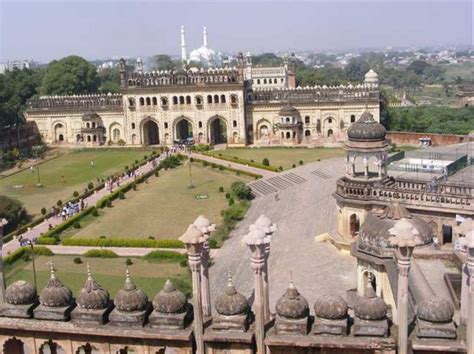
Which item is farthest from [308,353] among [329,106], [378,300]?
Result: [329,106]

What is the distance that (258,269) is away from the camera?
8.20m

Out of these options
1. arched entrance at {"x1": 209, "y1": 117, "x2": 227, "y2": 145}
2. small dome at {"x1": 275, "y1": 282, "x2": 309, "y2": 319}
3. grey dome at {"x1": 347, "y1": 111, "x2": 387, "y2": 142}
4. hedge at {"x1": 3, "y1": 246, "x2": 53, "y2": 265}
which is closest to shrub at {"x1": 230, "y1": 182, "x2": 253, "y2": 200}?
grey dome at {"x1": 347, "y1": 111, "x2": 387, "y2": 142}

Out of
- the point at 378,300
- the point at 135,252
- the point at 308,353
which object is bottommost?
the point at 135,252

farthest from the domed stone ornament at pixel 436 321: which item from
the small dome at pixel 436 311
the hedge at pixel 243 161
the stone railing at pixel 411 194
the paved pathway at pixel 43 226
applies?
the hedge at pixel 243 161

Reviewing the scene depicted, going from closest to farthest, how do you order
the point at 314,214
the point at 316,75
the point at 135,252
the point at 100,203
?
the point at 135,252
the point at 314,214
the point at 100,203
the point at 316,75

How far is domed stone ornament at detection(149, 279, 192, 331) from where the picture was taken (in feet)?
28.1

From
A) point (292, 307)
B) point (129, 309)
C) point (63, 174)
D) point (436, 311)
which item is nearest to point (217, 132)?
point (63, 174)

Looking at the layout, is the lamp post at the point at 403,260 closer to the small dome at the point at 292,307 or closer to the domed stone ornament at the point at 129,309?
the small dome at the point at 292,307

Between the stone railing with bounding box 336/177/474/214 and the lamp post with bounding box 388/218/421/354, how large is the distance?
12242 mm

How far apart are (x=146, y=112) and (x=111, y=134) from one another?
4.02 metres

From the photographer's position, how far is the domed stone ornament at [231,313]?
840 cm

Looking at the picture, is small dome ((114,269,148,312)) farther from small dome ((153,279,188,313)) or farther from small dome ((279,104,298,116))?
small dome ((279,104,298,116))

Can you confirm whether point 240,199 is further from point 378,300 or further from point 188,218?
point 378,300

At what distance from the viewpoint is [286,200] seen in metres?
30.8
